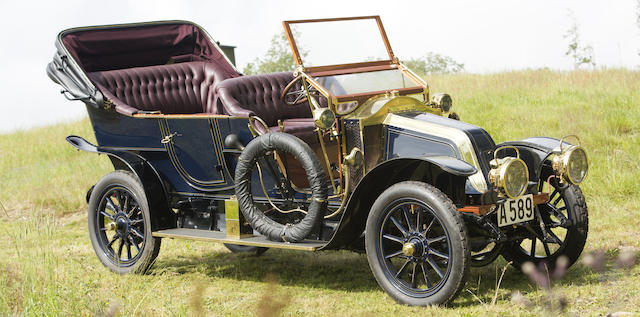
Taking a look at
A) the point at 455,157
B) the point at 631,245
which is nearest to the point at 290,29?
the point at 455,157

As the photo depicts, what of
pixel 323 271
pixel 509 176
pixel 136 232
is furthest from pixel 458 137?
pixel 136 232

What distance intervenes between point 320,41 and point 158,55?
2.75 metres

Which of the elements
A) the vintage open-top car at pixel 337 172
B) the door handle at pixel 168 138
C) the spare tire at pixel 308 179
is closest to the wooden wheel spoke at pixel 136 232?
the vintage open-top car at pixel 337 172

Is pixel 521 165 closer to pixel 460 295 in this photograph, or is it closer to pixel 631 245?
pixel 460 295

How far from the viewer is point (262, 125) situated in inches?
232

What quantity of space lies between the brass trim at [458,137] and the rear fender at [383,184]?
0.14 m

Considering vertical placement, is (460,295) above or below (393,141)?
below

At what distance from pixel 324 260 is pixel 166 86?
2.52 m

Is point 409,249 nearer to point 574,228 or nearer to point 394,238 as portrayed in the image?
point 394,238

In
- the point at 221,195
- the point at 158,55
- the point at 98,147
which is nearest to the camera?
the point at 221,195

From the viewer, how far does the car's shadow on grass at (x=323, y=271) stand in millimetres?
5512

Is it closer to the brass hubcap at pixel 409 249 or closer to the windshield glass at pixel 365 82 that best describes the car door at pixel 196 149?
the windshield glass at pixel 365 82

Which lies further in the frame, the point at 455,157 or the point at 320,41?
the point at 320,41

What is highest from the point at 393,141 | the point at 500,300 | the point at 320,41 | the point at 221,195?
the point at 320,41
